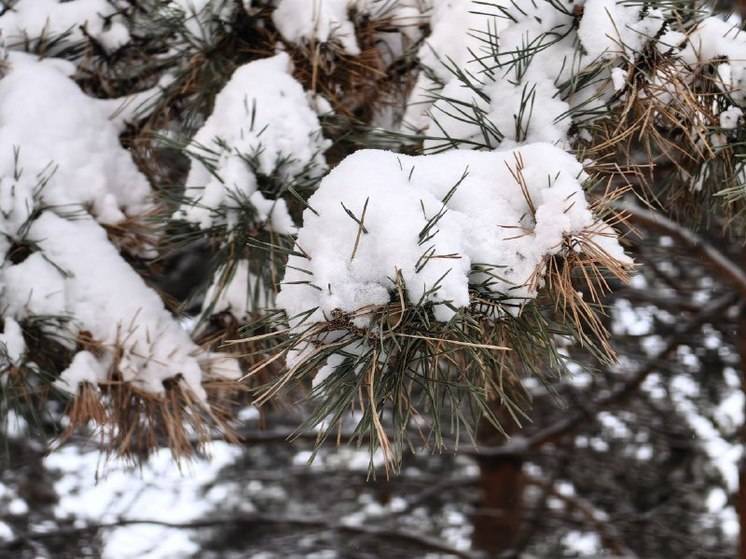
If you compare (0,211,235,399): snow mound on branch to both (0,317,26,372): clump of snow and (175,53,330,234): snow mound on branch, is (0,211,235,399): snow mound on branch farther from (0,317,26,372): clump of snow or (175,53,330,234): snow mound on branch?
(175,53,330,234): snow mound on branch

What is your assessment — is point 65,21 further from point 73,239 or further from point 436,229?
point 436,229

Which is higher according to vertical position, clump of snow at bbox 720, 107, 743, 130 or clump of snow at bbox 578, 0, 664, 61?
clump of snow at bbox 578, 0, 664, 61

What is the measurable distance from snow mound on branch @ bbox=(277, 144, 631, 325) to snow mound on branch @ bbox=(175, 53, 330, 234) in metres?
0.38

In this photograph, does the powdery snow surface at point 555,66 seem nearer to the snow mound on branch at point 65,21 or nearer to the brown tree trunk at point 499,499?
the snow mound on branch at point 65,21

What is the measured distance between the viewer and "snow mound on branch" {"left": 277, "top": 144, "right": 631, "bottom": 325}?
847 millimetres

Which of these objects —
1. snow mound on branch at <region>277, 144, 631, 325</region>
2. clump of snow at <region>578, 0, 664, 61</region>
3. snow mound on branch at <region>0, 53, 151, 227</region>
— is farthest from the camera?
snow mound on branch at <region>0, 53, 151, 227</region>

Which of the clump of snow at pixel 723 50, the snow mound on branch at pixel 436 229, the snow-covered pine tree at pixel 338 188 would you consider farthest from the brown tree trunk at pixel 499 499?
the snow mound on branch at pixel 436 229

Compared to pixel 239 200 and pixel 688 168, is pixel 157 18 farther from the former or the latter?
pixel 688 168

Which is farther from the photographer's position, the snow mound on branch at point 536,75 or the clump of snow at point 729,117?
the clump of snow at point 729,117

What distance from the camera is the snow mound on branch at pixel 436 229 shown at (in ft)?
2.78

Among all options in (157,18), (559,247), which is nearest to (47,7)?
(157,18)

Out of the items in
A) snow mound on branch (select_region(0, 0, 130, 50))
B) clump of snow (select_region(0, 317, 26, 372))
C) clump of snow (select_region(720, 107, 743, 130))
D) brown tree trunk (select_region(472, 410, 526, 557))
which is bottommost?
brown tree trunk (select_region(472, 410, 526, 557))

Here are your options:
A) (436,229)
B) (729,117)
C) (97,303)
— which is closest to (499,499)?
(97,303)

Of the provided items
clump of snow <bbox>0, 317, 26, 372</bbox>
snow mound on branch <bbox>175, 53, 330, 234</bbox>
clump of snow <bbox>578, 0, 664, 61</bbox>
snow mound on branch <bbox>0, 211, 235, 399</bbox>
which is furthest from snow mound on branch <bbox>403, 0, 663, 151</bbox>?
clump of snow <bbox>0, 317, 26, 372</bbox>
